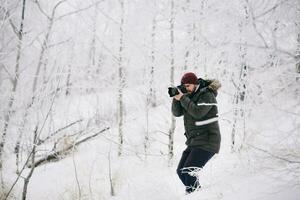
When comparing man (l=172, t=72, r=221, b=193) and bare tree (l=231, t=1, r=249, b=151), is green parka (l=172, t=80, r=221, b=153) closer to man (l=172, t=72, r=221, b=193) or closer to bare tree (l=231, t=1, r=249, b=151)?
man (l=172, t=72, r=221, b=193)

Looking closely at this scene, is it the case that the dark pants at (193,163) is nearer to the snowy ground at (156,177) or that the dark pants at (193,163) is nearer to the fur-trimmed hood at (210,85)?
the snowy ground at (156,177)

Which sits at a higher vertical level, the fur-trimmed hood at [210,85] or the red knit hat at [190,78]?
the red knit hat at [190,78]

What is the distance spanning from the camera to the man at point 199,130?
339 cm

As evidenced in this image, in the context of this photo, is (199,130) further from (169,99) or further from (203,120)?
(169,99)

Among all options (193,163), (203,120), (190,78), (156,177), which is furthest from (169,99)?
(193,163)

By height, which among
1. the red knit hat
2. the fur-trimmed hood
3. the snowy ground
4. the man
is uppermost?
the red knit hat

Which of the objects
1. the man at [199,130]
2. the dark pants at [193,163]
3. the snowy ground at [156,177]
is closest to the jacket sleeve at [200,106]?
the man at [199,130]

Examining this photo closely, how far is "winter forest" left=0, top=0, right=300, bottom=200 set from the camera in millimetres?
2455

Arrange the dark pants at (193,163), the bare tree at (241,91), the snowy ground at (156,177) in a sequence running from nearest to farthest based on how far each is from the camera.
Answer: the bare tree at (241,91)
the snowy ground at (156,177)
the dark pants at (193,163)

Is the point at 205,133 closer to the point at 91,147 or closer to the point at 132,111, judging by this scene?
the point at 91,147

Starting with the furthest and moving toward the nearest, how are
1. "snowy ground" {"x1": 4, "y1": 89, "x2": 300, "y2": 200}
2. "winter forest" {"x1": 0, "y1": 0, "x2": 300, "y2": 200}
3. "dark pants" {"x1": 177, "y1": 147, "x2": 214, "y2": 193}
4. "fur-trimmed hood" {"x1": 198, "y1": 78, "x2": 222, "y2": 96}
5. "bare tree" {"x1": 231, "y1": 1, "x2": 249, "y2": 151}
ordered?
1. "fur-trimmed hood" {"x1": 198, "y1": 78, "x2": 222, "y2": 96}
2. "dark pants" {"x1": 177, "y1": 147, "x2": 214, "y2": 193}
3. "snowy ground" {"x1": 4, "y1": 89, "x2": 300, "y2": 200}
4. "bare tree" {"x1": 231, "y1": 1, "x2": 249, "y2": 151}
5. "winter forest" {"x1": 0, "y1": 0, "x2": 300, "y2": 200}

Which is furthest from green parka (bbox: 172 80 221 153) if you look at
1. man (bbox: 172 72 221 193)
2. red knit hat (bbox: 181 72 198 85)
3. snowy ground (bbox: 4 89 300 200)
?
snowy ground (bbox: 4 89 300 200)

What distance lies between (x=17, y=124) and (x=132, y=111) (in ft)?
22.3

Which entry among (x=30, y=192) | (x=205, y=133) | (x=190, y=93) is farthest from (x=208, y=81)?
(x=30, y=192)
